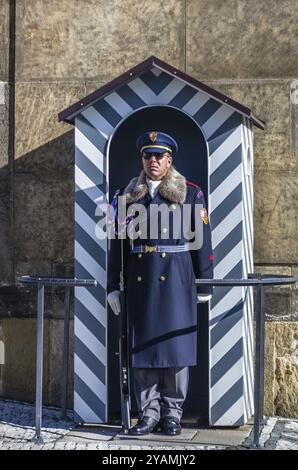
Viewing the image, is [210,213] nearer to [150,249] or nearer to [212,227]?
[212,227]

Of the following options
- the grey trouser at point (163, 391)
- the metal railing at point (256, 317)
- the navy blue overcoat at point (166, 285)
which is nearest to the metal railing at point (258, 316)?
the metal railing at point (256, 317)

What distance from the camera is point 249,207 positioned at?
7512 mm

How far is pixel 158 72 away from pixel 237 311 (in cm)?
169

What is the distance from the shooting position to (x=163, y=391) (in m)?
7.19

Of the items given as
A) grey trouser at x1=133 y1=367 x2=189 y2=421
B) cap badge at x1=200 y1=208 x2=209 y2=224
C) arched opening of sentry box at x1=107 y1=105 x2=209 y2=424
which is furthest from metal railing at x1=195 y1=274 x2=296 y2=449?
arched opening of sentry box at x1=107 y1=105 x2=209 y2=424

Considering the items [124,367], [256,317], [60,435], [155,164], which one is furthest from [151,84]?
[60,435]

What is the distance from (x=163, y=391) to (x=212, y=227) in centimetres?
115

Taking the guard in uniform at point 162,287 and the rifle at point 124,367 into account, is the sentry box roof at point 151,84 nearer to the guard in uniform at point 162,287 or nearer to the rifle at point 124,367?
the guard in uniform at point 162,287

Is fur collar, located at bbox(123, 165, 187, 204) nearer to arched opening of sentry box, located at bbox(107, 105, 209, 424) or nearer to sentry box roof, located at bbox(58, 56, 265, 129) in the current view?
arched opening of sentry box, located at bbox(107, 105, 209, 424)

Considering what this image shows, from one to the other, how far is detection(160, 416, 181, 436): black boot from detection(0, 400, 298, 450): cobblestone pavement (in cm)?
21

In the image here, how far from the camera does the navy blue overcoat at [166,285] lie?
277 inches

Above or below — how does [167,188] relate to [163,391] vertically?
above

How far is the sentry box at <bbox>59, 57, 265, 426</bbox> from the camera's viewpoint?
7.19 m
